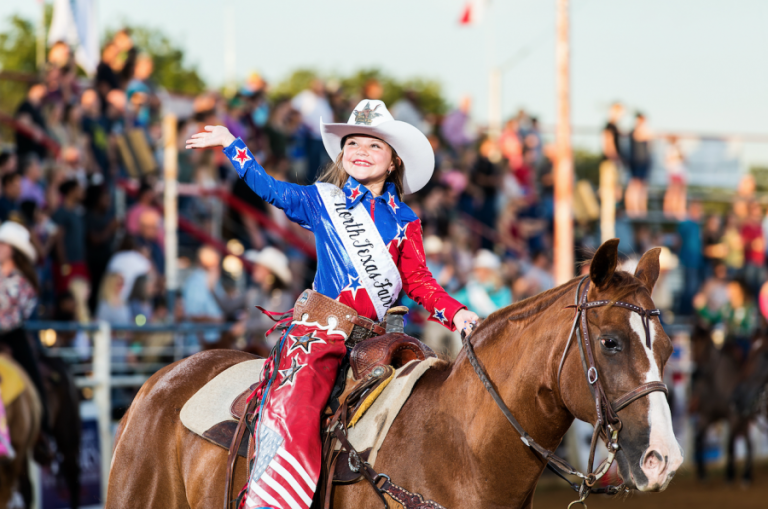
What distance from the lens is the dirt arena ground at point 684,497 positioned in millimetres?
10383

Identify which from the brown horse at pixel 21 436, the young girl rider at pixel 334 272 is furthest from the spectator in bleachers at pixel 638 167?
the young girl rider at pixel 334 272

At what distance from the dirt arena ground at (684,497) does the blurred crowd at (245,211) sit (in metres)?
2.36

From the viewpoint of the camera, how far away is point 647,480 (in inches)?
110

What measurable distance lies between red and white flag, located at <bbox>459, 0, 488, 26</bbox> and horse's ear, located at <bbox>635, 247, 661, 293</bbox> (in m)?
14.4

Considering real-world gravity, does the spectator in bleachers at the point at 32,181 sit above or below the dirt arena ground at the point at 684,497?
above

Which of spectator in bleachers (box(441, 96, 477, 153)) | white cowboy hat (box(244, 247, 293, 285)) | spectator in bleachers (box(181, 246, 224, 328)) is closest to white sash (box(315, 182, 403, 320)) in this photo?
white cowboy hat (box(244, 247, 293, 285))

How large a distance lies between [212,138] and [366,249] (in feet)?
2.54

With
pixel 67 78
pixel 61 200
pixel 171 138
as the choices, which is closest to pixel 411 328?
pixel 171 138

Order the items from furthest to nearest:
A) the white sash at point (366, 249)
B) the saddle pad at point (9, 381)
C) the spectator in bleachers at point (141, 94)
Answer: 1. the spectator in bleachers at point (141, 94)
2. the saddle pad at point (9, 381)
3. the white sash at point (366, 249)

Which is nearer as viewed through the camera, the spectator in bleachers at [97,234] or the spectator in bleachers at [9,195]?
the spectator in bleachers at [9,195]

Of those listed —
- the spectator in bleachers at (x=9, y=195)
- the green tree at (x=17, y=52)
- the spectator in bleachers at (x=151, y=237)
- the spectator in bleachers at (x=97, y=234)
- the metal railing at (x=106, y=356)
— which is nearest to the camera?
the metal railing at (x=106, y=356)

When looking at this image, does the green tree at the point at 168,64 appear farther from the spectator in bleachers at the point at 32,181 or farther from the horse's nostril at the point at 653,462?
the horse's nostril at the point at 653,462

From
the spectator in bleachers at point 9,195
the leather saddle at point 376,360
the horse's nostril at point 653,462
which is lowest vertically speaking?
the horse's nostril at point 653,462

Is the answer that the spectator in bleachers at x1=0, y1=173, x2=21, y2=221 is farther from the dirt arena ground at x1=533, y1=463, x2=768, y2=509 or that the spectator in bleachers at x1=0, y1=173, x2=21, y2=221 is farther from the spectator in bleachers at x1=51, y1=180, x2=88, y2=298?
the dirt arena ground at x1=533, y1=463, x2=768, y2=509
